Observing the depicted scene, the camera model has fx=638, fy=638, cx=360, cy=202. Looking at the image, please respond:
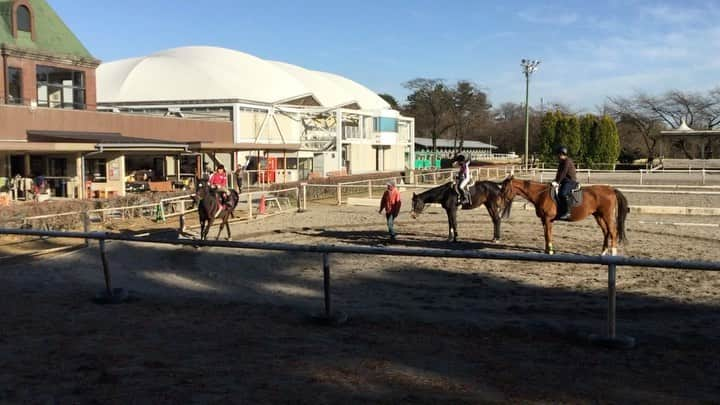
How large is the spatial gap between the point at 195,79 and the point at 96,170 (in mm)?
21819

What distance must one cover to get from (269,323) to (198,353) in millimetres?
1321

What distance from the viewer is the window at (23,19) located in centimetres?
3316

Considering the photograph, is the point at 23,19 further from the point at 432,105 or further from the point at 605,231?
the point at 432,105

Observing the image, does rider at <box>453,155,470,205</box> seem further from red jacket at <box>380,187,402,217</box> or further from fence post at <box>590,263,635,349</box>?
fence post at <box>590,263,635,349</box>

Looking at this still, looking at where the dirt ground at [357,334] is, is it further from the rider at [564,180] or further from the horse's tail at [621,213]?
the horse's tail at [621,213]

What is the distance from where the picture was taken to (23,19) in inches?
1320

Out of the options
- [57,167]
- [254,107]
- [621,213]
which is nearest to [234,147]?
[57,167]

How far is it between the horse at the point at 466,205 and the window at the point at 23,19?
2675 centimetres

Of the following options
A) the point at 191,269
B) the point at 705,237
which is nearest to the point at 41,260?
the point at 191,269

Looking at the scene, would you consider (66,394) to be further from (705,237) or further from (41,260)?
(705,237)

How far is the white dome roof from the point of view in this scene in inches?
1971

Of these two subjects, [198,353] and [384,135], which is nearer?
[198,353]

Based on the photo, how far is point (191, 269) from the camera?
1208 centimetres

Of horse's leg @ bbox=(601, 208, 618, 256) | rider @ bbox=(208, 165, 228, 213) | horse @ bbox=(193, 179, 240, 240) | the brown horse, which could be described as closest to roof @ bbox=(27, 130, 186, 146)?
rider @ bbox=(208, 165, 228, 213)
